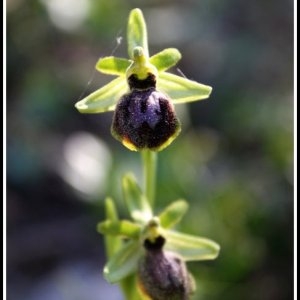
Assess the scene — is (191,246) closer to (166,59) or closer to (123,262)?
(123,262)

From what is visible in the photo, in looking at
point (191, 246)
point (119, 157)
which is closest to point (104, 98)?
point (191, 246)

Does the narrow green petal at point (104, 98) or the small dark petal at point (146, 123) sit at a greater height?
the narrow green petal at point (104, 98)

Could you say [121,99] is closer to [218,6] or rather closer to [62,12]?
[62,12]

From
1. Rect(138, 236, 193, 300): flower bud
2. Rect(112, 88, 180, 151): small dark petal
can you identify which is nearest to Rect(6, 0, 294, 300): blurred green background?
Rect(138, 236, 193, 300): flower bud

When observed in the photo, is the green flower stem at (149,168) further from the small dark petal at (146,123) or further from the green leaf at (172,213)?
the small dark petal at (146,123)

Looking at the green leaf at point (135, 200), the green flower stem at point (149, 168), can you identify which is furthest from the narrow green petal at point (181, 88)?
the green leaf at point (135, 200)

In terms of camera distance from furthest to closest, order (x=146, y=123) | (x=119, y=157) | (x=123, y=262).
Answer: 1. (x=119, y=157)
2. (x=123, y=262)
3. (x=146, y=123)

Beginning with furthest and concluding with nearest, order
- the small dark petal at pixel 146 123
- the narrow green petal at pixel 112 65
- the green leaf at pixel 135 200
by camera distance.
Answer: the green leaf at pixel 135 200 < the narrow green petal at pixel 112 65 < the small dark petal at pixel 146 123
